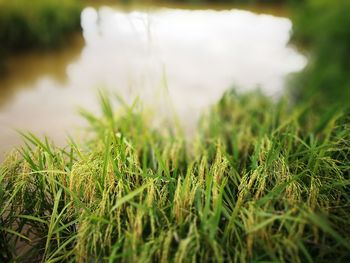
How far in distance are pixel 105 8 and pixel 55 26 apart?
3.40ft

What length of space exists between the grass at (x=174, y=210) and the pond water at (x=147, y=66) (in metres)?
0.96

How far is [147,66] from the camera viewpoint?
3320mm

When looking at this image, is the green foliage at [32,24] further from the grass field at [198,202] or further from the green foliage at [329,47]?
the green foliage at [329,47]

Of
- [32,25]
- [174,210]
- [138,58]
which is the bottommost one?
[174,210]

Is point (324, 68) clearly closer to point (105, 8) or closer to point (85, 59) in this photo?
point (85, 59)

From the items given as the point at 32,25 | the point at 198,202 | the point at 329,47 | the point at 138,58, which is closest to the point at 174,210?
the point at 198,202

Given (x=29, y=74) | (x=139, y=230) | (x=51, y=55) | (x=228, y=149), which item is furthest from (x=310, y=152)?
(x=51, y=55)

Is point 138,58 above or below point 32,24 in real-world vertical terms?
below

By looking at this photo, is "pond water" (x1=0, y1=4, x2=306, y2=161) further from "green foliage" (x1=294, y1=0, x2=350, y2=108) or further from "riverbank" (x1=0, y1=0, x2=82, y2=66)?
"green foliage" (x1=294, y1=0, x2=350, y2=108)

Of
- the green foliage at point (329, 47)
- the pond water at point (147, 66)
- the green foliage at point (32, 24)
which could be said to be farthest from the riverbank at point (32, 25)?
the green foliage at point (329, 47)

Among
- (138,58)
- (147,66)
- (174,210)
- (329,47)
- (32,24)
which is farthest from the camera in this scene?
(32,24)

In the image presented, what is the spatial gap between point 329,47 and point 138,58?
105 inches

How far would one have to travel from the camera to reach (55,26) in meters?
4.62

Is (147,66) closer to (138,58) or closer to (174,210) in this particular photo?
(138,58)
